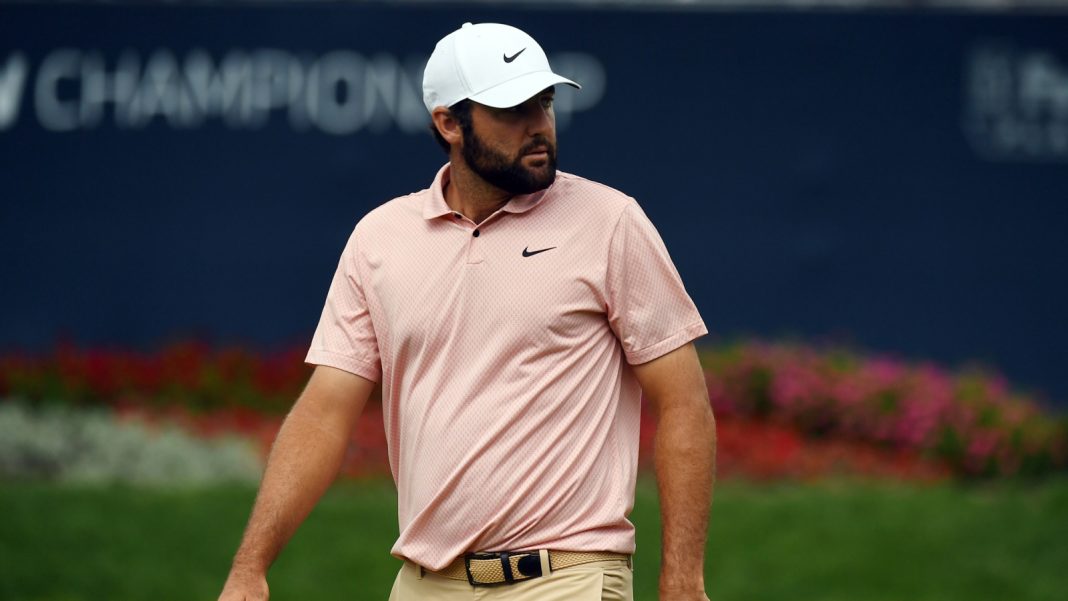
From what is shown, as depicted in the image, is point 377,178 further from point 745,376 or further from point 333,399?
point 333,399

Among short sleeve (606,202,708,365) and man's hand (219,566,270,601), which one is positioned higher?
short sleeve (606,202,708,365)

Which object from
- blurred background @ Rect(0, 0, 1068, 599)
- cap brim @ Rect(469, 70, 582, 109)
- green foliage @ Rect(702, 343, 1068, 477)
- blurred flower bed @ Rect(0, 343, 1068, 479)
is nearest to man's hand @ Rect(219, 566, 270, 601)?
cap brim @ Rect(469, 70, 582, 109)

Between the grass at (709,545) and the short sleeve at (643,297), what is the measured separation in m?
4.57

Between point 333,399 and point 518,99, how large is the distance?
0.94 meters

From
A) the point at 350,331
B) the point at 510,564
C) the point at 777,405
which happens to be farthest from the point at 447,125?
the point at 777,405

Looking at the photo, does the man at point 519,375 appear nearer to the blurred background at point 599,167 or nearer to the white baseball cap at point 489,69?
the white baseball cap at point 489,69

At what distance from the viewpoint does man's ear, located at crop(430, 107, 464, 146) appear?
14.8ft

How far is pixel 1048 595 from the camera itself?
28.8 ft

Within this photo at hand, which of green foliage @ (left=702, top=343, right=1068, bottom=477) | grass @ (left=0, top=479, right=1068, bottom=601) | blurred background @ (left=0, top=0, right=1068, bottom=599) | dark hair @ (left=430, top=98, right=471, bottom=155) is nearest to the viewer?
dark hair @ (left=430, top=98, right=471, bottom=155)

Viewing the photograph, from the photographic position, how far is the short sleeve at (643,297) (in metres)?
4.36

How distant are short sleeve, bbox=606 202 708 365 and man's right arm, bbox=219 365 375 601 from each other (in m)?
0.74

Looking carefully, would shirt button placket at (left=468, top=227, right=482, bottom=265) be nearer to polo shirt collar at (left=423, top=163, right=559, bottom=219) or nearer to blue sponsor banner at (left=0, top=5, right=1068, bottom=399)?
polo shirt collar at (left=423, top=163, right=559, bottom=219)

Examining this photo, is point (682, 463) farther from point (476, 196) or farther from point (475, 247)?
point (476, 196)

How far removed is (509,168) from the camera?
14.5 feet
